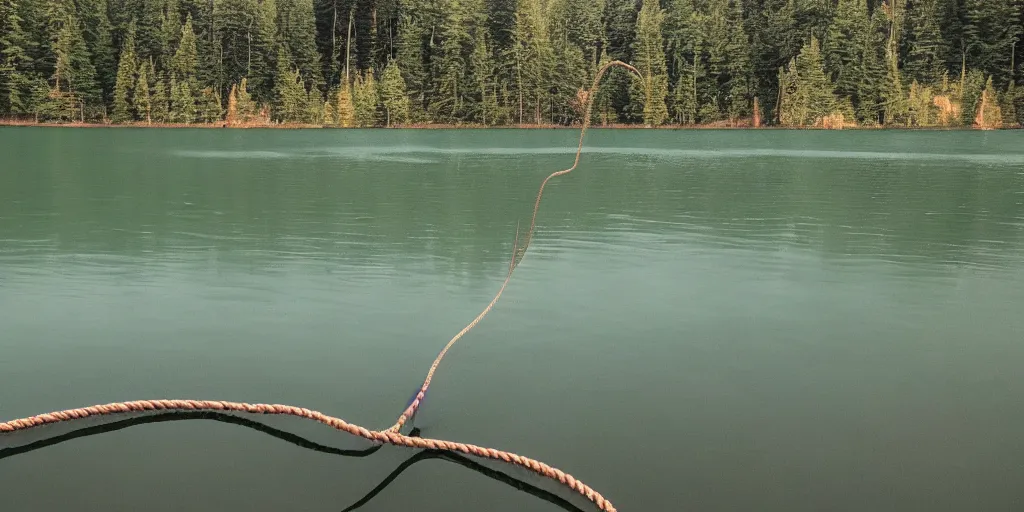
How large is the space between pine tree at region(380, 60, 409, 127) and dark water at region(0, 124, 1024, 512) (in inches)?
3265

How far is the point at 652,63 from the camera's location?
10881 centimetres

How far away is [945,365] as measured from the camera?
9.81 meters

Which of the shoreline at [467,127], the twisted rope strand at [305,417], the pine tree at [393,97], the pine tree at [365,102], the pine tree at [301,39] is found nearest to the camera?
the twisted rope strand at [305,417]

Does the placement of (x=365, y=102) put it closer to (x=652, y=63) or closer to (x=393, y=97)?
(x=393, y=97)

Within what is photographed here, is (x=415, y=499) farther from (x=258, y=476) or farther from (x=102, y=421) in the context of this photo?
(x=102, y=421)

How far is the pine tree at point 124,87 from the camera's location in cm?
9806

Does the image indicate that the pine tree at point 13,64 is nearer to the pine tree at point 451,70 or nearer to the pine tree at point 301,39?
the pine tree at point 301,39

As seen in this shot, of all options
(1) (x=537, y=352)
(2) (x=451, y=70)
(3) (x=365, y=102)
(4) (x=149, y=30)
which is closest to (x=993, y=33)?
(2) (x=451, y=70)

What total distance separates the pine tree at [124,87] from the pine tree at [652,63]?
2076 inches

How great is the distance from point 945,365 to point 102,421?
7934 mm

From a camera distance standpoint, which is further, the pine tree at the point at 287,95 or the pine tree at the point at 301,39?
the pine tree at the point at 301,39

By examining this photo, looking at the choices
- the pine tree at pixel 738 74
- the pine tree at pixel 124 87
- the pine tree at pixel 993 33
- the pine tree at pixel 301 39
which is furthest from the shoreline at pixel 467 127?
the pine tree at pixel 993 33

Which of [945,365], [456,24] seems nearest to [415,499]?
[945,365]

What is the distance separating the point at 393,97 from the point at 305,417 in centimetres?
9895
